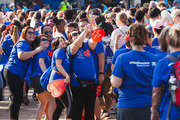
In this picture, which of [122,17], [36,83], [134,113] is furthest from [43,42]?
[134,113]

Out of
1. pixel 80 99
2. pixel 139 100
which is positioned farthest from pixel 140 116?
pixel 80 99

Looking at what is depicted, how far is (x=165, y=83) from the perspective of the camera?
12.5 feet

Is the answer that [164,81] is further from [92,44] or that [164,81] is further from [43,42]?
[43,42]

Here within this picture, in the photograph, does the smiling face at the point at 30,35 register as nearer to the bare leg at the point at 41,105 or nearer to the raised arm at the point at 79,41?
the bare leg at the point at 41,105

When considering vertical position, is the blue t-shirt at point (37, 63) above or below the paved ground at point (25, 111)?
above

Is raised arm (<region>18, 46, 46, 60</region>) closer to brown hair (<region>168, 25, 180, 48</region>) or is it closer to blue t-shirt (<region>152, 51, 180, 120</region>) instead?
blue t-shirt (<region>152, 51, 180, 120</region>)

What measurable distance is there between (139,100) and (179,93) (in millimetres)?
794

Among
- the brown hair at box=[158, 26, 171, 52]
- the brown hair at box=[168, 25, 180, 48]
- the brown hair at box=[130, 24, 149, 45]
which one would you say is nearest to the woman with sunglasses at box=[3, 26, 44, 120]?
the brown hair at box=[130, 24, 149, 45]

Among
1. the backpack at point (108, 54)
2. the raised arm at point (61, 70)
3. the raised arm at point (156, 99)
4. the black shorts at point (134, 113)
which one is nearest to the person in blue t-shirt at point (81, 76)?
the raised arm at point (61, 70)

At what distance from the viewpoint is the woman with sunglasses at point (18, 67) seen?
6.35m

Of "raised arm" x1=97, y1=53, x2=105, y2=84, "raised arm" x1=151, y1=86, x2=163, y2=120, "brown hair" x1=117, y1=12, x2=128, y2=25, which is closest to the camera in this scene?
"raised arm" x1=151, y1=86, x2=163, y2=120

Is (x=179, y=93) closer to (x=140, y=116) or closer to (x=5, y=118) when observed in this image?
(x=140, y=116)

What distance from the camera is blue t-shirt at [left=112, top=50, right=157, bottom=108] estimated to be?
169 inches

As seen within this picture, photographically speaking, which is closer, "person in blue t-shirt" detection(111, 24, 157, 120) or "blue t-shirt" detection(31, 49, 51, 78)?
"person in blue t-shirt" detection(111, 24, 157, 120)
